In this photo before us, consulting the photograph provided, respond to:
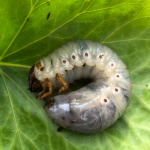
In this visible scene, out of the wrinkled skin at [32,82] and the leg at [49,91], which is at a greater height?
the wrinkled skin at [32,82]

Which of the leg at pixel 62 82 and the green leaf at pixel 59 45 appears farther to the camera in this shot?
the leg at pixel 62 82

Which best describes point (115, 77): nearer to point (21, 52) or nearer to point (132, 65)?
point (132, 65)

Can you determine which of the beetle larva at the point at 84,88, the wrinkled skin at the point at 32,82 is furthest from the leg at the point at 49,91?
the wrinkled skin at the point at 32,82

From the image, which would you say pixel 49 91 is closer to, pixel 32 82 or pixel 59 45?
pixel 32 82

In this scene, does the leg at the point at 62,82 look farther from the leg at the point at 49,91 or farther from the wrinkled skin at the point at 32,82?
the wrinkled skin at the point at 32,82

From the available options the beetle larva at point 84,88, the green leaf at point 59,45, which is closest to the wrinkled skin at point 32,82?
the beetle larva at point 84,88

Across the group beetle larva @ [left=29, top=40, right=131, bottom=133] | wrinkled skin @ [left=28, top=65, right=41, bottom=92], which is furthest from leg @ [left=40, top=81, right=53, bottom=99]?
wrinkled skin @ [left=28, top=65, right=41, bottom=92]
